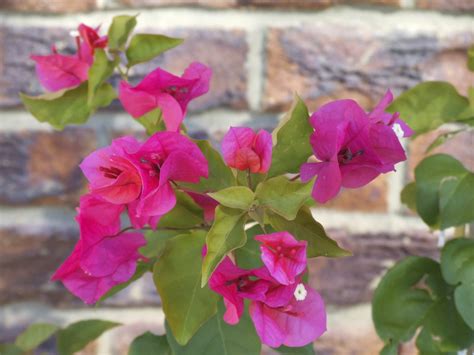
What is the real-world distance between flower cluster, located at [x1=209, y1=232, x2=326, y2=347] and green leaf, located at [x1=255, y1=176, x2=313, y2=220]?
0.7 inches

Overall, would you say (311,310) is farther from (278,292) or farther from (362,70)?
(362,70)

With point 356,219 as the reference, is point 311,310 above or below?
above

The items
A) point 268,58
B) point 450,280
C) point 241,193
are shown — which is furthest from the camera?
point 268,58

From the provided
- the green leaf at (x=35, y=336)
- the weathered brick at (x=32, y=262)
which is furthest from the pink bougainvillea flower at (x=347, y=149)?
the weathered brick at (x=32, y=262)

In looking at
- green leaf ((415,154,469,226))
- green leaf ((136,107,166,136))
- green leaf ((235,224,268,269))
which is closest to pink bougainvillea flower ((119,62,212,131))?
green leaf ((136,107,166,136))

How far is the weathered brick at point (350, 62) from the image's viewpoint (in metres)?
0.82

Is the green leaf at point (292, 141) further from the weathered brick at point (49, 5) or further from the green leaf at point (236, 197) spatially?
the weathered brick at point (49, 5)

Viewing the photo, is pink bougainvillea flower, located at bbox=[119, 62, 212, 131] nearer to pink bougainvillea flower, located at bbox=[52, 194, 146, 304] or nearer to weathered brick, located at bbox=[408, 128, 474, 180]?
pink bougainvillea flower, located at bbox=[52, 194, 146, 304]

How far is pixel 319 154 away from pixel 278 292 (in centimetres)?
10

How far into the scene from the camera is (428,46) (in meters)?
0.83

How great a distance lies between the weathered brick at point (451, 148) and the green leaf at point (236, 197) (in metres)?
0.49

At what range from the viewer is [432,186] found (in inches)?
22.4

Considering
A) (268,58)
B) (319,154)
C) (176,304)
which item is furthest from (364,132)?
(268,58)

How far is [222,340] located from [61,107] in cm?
26
